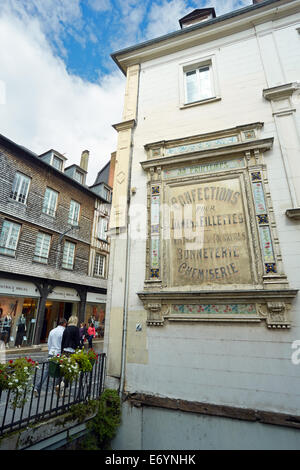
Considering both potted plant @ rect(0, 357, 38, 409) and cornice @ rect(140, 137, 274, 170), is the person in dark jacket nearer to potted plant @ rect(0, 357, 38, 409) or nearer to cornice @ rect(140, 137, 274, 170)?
potted plant @ rect(0, 357, 38, 409)

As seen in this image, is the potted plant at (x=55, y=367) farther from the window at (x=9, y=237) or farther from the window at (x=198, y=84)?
the window at (x=9, y=237)

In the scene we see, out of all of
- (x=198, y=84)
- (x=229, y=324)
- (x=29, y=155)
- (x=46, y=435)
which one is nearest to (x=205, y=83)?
(x=198, y=84)

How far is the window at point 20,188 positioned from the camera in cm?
1401

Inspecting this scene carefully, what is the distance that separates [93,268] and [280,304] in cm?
1581

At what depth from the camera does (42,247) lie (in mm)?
15164

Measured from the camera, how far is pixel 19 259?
44.2 feet

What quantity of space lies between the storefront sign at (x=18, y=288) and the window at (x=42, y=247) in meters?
1.64

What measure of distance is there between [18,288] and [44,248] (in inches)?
116

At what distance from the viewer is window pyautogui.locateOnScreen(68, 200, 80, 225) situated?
17680 millimetres

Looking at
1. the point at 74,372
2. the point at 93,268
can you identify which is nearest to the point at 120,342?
the point at 74,372

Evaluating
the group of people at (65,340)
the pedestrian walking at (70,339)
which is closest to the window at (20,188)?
the group of people at (65,340)

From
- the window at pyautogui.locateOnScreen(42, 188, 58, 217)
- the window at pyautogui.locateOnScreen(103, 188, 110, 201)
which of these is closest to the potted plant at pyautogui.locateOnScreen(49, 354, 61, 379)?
the window at pyautogui.locateOnScreen(42, 188, 58, 217)

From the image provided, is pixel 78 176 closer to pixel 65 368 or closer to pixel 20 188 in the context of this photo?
pixel 20 188

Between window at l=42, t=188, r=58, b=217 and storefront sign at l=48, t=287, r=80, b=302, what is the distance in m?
5.04
